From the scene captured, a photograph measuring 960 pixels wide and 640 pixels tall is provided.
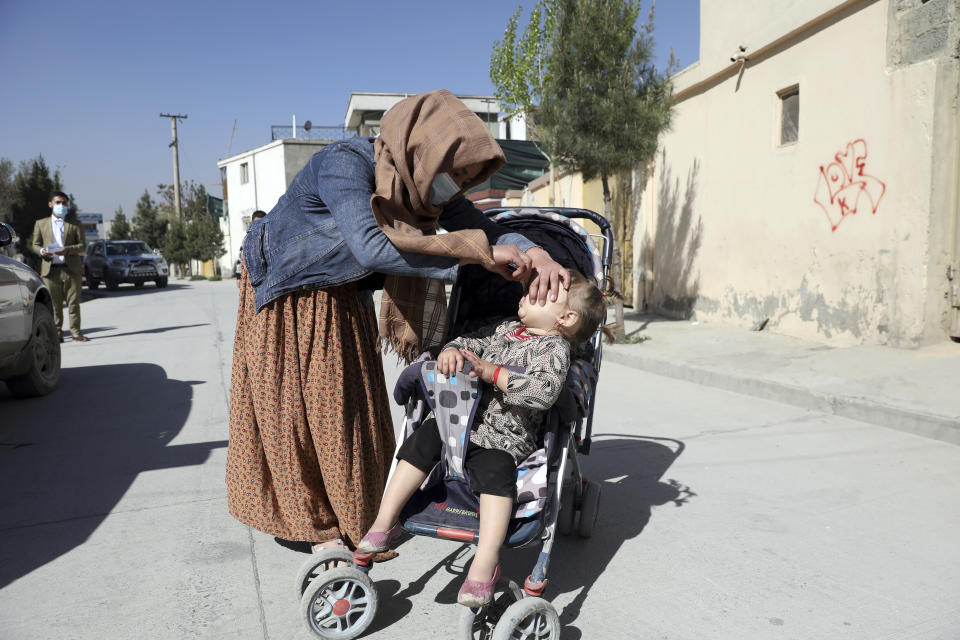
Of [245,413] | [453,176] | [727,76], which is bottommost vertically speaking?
[245,413]

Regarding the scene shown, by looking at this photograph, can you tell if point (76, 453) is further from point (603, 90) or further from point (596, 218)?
point (603, 90)

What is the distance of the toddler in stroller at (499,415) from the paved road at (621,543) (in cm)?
40

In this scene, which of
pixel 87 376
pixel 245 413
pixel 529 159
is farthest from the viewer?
pixel 529 159

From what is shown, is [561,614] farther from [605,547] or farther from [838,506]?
[838,506]

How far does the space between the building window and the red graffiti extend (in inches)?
31.3

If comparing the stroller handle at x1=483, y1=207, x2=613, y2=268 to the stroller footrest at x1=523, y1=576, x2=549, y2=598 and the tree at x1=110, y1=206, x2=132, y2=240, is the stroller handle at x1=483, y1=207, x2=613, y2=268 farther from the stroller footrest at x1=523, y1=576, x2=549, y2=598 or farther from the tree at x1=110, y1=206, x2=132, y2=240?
the tree at x1=110, y1=206, x2=132, y2=240

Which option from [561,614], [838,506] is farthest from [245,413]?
[838,506]

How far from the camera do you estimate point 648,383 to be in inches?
271

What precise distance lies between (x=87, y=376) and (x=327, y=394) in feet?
19.5

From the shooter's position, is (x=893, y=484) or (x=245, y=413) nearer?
(x=245, y=413)

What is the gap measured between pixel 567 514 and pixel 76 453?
332cm

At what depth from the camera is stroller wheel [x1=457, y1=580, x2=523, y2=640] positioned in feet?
7.28

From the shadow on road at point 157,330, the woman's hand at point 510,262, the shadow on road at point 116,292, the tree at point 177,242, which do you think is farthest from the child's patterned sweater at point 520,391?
the tree at point 177,242

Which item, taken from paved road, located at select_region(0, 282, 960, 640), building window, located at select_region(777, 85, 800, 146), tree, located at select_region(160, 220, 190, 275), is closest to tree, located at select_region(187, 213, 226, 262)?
tree, located at select_region(160, 220, 190, 275)
